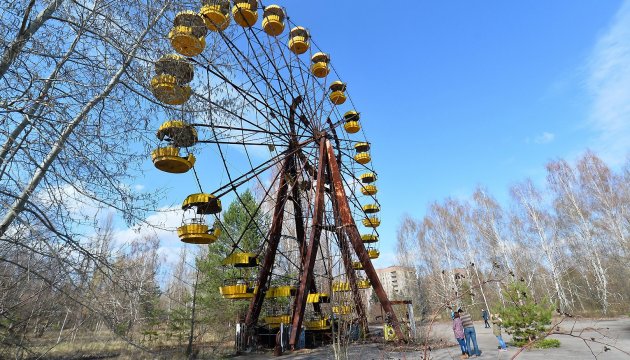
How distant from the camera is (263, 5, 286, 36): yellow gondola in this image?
12625 mm

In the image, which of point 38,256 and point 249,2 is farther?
point 249,2

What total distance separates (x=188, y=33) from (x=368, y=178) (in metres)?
15.7

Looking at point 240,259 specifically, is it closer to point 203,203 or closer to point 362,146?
point 203,203

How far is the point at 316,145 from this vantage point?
14.9 metres

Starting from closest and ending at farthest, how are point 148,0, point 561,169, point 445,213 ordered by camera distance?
point 148,0
point 561,169
point 445,213

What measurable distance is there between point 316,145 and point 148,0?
10848 mm

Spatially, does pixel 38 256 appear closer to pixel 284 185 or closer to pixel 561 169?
pixel 284 185

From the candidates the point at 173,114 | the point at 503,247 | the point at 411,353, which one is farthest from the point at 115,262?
the point at 503,247

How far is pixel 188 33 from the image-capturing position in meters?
5.52

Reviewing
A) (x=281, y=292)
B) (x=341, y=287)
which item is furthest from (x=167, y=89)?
(x=281, y=292)

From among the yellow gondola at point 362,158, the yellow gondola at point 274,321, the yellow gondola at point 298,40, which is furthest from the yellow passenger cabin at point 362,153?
the yellow gondola at point 274,321

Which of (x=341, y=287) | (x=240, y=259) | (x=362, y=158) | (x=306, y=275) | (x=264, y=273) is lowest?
(x=341, y=287)

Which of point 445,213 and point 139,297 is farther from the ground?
point 445,213

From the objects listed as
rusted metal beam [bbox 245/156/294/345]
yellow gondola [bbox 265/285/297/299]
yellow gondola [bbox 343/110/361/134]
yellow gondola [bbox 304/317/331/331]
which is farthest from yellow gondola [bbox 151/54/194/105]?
yellow gondola [bbox 343/110/361/134]
